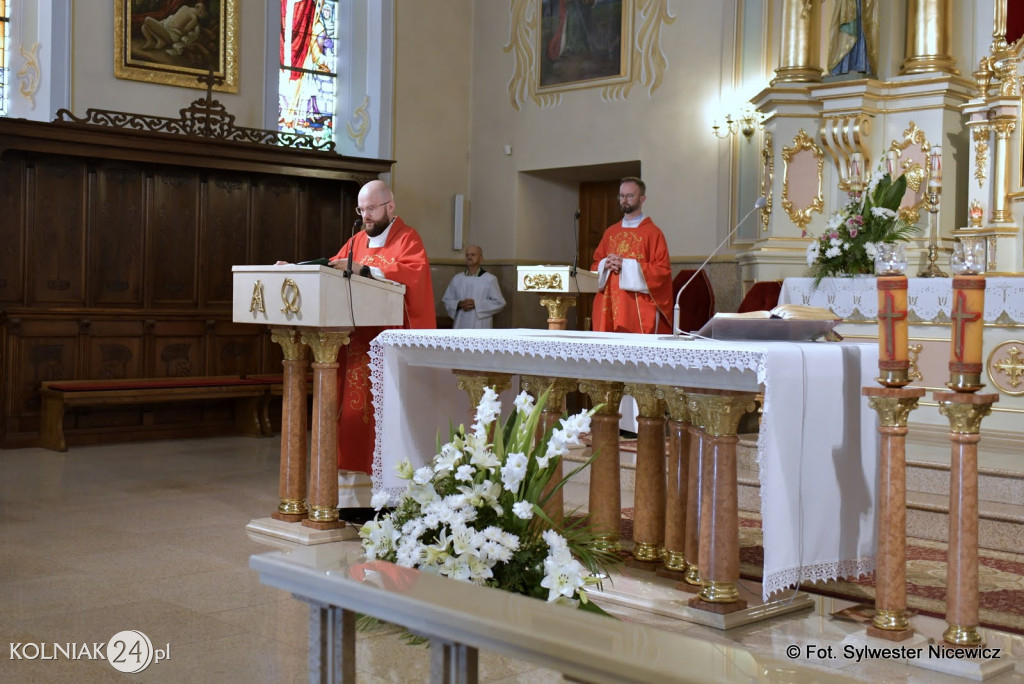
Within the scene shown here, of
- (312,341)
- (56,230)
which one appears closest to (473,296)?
(56,230)

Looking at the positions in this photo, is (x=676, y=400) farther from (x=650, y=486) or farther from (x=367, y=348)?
(x=367, y=348)

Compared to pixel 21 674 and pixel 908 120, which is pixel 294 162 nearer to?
pixel 908 120

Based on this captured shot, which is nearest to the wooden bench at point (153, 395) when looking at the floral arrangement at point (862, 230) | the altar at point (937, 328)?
the altar at point (937, 328)

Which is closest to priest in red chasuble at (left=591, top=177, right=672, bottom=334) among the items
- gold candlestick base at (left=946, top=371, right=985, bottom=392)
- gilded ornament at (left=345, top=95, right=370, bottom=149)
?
gold candlestick base at (left=946, top=371, right=985, bottom=392)

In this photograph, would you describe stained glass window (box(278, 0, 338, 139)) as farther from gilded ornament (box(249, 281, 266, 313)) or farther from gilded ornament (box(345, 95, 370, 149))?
gilded ornament (box(249, 281, 266, 313))

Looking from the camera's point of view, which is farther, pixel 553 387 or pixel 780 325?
pixel 553 387

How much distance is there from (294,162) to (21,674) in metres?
7.83

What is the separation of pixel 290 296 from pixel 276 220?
6.00m

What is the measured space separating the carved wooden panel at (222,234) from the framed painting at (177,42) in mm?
1061

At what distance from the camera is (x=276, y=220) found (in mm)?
10984

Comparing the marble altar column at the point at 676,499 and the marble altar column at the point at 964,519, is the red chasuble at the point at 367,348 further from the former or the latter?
the marble altar column at the point at 964,519

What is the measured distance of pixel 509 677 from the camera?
3.42 meters

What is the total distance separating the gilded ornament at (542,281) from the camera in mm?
6504

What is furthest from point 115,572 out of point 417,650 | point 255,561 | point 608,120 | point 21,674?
point 608,120
